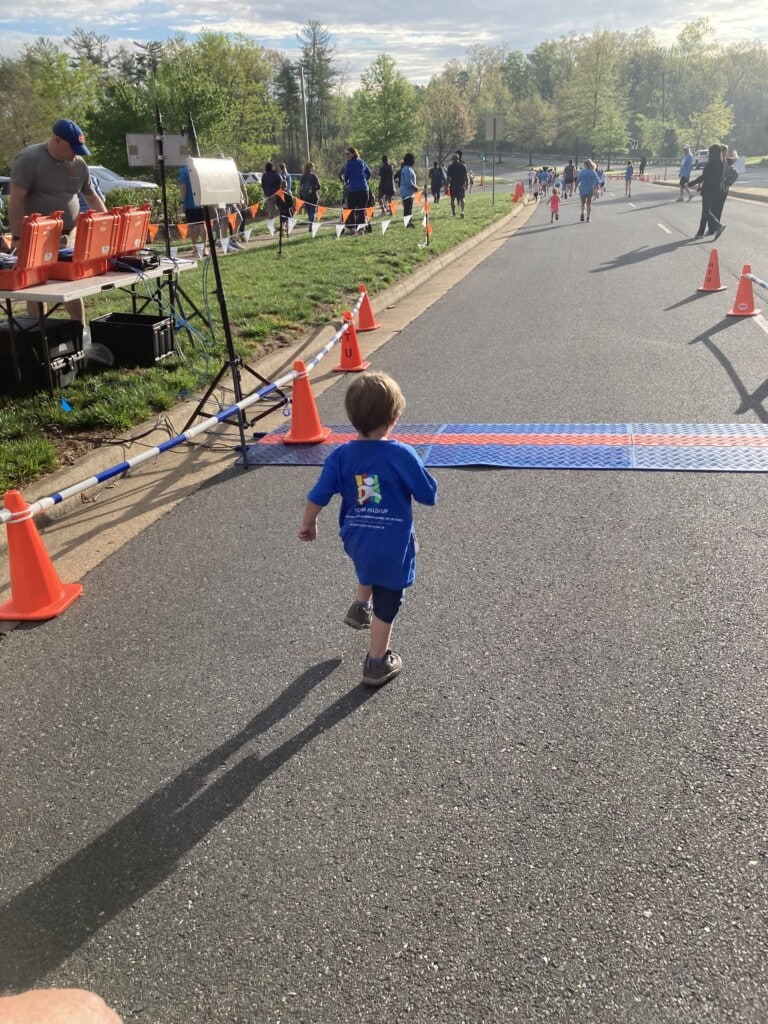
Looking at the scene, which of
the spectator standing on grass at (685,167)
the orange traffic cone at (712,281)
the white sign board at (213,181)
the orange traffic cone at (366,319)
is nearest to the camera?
the white sign board at (213,181)

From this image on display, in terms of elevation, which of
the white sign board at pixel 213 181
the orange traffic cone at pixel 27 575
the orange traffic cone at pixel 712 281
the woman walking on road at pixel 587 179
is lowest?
the woman walking on road at pixel 587 179

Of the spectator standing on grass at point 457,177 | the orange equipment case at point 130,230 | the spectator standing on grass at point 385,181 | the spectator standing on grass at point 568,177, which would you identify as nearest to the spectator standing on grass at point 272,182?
the spectator standing on grass at point 385,181

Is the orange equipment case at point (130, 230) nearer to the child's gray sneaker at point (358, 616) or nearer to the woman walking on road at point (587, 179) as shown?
the child's gray sneaker at point (358, 616)

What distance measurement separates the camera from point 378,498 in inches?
129

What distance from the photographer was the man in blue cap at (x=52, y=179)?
7.41 meters

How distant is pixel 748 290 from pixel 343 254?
8466 mm

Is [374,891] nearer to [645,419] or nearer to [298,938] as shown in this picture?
[298,938]

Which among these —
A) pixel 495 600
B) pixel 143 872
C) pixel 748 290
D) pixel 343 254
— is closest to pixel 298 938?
pixel 143 872

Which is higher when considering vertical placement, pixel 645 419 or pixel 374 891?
pixel 374 891

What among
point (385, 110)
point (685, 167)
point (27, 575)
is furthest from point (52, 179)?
point (385, 110)

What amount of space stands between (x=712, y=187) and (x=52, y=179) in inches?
616

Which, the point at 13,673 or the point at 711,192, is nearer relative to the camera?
the point at 13,673

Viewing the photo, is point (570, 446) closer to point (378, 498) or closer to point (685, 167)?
point (378, 498)

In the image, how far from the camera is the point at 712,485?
5.26 metres
